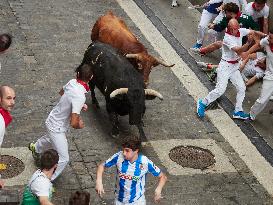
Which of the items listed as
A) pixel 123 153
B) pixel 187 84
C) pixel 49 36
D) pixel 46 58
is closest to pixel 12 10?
pixel 49 36

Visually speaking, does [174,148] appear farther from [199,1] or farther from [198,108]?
[199,1]

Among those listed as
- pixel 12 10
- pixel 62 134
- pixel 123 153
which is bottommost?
pixel 12 10

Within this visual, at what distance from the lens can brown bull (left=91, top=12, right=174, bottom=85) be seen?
1273cm

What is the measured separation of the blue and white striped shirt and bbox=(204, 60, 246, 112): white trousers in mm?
5022

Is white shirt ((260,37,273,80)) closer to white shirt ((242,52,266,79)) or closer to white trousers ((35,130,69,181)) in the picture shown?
white shirt ((242,52,266,79))

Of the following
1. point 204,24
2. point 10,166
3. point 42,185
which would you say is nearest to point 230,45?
point 204,24

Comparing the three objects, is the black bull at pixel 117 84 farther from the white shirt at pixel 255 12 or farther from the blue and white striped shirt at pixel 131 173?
the white shirt at pixel 255 12

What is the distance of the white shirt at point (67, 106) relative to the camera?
30.9ft

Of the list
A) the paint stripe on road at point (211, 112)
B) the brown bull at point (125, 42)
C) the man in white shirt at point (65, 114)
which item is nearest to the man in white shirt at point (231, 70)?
the paint stripe on road at point (211, 112)

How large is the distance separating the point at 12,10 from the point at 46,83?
4386 millimetres

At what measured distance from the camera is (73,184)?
10508 mm

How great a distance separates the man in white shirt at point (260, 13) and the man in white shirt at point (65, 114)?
21.9 ft

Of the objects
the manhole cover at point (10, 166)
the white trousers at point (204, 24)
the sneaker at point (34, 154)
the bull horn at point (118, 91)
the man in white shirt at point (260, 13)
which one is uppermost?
the man in white shirt at point (260, 13)

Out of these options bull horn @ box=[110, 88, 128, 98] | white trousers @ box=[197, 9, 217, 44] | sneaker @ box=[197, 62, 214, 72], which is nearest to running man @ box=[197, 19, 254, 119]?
sneaker @ box=[197, 62, 214, 72]
